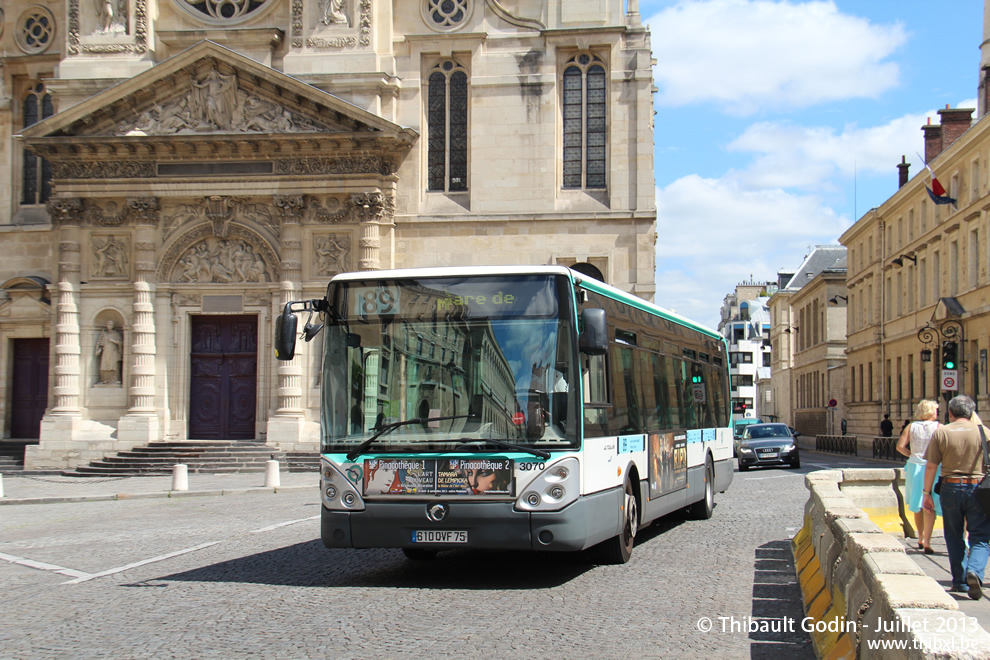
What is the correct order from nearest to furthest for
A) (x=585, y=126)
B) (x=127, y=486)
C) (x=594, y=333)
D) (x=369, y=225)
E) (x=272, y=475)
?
(x=594, y=333)
(x=272, y=475)
(x=127, y=486)
(x=369, y=225)
(x=585, y=126)

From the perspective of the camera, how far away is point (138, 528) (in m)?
16.0

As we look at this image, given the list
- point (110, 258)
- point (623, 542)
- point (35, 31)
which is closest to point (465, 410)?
point (623, 542)

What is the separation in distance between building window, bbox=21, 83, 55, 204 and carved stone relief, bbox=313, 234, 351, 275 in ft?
30.8

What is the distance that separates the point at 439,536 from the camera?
32.0 ft

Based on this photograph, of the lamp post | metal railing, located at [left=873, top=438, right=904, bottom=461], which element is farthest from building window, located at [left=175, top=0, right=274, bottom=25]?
metal railing, located at [left=873, top=438, right=904, bottom=461]

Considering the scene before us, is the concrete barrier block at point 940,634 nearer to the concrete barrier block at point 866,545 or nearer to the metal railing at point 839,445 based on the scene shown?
the concrete barrier block at point 866,545

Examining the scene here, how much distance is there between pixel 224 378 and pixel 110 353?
3.23 m

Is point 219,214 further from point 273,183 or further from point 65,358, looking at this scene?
point 65,358

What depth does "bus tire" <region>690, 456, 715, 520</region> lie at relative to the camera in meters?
Result: 15.9

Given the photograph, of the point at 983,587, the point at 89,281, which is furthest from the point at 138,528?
the point at 89,281

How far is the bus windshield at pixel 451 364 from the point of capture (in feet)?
31.9

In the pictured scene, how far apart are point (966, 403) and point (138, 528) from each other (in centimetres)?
1123

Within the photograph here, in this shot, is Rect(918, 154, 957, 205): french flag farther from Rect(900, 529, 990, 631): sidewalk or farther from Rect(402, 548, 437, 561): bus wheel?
Rect(402, 548, 437, 561): bus wheel

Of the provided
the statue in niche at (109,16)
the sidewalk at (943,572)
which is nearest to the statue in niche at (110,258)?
the statue in niche at (109,16)
